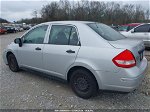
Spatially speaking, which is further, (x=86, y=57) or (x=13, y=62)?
(x=13, y=62)

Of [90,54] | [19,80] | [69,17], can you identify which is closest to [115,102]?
[90,54]

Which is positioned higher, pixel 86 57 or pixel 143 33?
pixel 86 57

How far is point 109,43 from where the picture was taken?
3.19m

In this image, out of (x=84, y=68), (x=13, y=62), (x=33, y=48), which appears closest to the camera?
(x=84, y=68)

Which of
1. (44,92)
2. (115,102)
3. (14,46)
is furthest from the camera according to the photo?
(14,46)

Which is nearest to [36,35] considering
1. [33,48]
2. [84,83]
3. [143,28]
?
[33,48]

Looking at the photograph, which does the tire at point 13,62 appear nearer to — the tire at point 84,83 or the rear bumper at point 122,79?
the tire at point 84,83

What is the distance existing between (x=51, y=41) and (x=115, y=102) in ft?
6.42

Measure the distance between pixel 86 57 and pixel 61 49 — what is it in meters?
0.67

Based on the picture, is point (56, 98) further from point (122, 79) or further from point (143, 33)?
point (143, 33)

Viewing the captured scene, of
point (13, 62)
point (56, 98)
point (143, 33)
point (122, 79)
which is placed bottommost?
point (56, 98)

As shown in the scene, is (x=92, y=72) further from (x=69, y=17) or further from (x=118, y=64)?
(x=69, y=17)

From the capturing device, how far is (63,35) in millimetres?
3848

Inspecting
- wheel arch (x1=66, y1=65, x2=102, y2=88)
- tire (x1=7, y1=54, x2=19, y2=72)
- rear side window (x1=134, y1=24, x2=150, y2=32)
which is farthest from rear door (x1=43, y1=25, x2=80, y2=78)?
rear side window (x1=134, y1=24, x2=150, y2=32)
